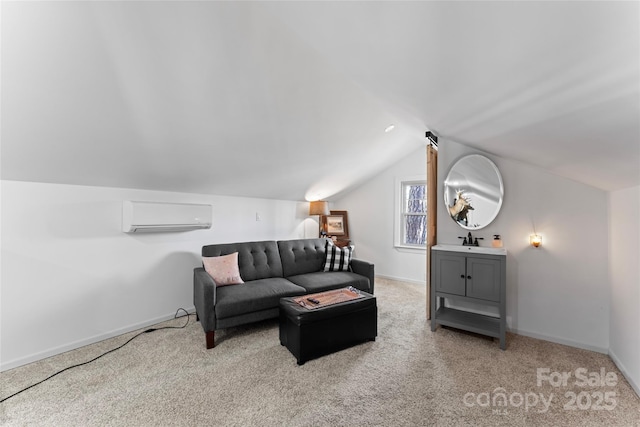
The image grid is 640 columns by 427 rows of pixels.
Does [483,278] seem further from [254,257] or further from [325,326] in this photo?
[254,257]

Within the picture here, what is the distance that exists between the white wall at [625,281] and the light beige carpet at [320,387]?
6.4 inches

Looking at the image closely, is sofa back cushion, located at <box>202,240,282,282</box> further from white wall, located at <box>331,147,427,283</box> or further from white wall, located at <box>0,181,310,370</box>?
white wall, located at <box>331,147,427,283</box>

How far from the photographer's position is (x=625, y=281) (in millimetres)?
2246

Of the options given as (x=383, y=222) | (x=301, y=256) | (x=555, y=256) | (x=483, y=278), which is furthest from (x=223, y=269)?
(x=555, y=256)

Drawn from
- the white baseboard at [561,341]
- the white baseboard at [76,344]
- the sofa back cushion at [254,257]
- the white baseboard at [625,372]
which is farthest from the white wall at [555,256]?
the white baseboard at [76,344]

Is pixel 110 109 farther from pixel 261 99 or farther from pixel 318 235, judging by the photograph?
pixel 318 235

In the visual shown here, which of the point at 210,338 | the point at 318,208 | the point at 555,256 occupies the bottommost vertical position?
the point at 210,338

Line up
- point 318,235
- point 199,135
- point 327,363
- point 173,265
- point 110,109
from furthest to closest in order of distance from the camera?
1. point 318,235
2. point 173,265
3. point 199,135
4. point 327,363
5. point 110,109

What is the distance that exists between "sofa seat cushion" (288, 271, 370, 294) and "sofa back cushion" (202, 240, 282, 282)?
29 centimetres

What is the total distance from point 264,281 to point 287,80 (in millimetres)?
2179

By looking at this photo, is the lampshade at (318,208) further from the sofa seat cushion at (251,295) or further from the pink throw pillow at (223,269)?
the pink throw pillow at (223,269)

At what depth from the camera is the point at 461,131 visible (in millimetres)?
2484

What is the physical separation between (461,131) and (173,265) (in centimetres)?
338

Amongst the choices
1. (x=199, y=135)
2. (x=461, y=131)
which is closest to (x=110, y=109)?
(x=199, y=135)
